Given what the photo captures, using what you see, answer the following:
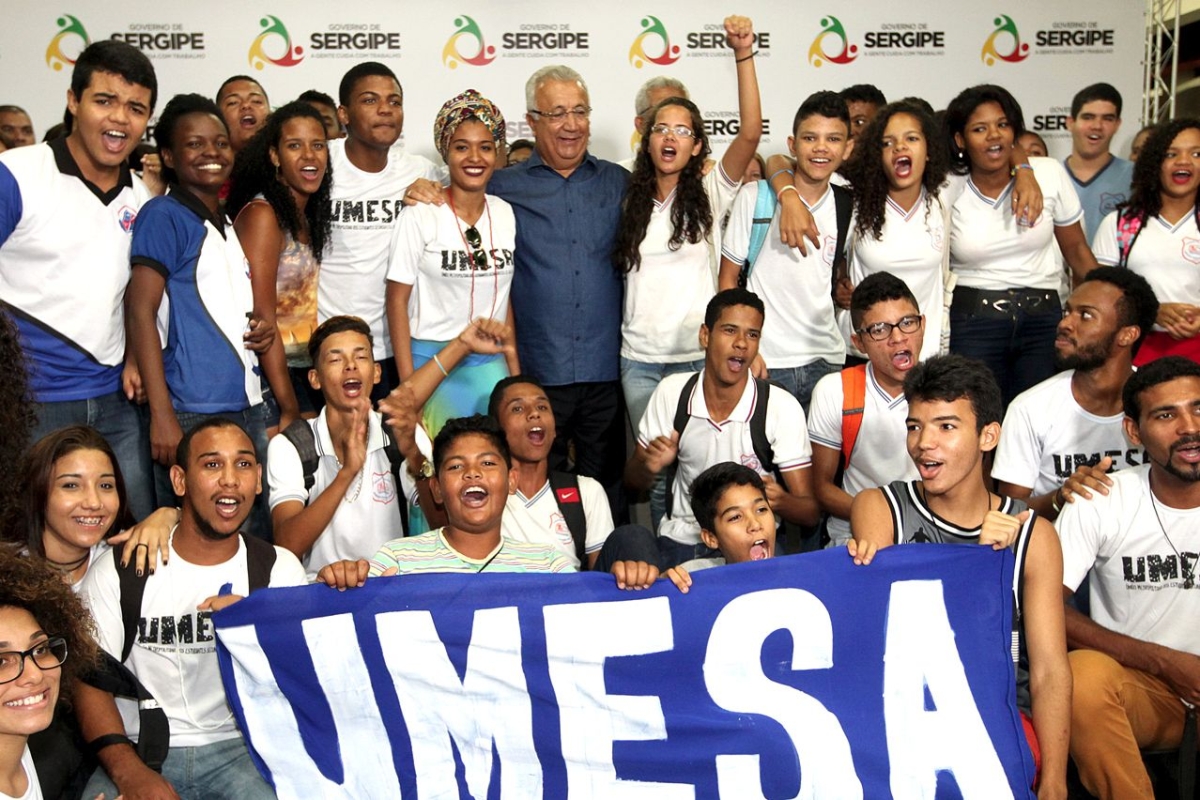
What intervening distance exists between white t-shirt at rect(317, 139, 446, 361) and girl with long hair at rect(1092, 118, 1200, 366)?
9.93 feet

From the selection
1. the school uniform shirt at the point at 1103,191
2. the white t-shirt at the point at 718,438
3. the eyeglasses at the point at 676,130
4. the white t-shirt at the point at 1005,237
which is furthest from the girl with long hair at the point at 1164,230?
the eyeglasses at the point at 676,130

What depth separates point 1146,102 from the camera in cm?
774

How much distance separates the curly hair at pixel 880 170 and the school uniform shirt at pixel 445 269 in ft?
4.75

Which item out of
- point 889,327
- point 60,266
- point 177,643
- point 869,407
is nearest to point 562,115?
point 889,327

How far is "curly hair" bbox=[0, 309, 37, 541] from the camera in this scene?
357cm

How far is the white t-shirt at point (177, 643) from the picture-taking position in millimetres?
3584

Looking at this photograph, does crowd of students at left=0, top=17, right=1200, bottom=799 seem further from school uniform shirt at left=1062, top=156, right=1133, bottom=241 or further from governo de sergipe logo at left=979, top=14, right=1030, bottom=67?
governo de sergipe logo at left=979, top=14, right=1030, bottom=67

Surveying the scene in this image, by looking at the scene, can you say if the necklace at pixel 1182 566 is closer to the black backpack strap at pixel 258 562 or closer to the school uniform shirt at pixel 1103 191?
the black backpack strap at pixel 258 562

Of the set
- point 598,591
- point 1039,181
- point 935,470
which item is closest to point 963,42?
point 1039,181

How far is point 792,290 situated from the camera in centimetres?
516

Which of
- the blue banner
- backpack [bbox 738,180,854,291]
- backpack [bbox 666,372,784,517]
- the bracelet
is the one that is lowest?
Answer: the blue banner

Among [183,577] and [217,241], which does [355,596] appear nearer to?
[183,577]

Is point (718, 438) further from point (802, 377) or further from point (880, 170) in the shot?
point (880, 170)

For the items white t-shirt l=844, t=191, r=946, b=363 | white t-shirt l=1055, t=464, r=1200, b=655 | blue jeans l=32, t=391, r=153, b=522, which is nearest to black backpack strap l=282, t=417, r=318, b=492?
blue jeans l=32, t=391, r=153, b=522
